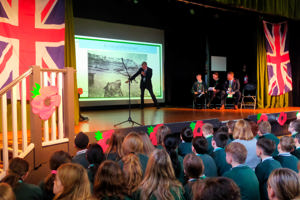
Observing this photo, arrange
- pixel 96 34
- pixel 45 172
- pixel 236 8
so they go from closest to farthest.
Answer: pixel 45 172 < pixel 236 8 < pixel 96 34

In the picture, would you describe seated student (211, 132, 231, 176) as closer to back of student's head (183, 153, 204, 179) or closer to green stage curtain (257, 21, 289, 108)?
back of student's head (183, 153, 204, 179)

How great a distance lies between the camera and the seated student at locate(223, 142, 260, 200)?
2.11m

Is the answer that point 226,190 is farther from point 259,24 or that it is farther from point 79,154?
point 259,24

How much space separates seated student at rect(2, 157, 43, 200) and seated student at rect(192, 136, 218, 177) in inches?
53.3

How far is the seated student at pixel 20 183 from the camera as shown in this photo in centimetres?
181

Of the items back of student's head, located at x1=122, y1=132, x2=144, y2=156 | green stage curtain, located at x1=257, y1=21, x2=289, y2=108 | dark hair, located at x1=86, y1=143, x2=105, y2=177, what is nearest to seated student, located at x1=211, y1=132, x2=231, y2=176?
back of student's head, located at x1=122, y1=132, x2=144, y2=156

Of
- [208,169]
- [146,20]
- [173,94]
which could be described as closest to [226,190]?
[208,169]

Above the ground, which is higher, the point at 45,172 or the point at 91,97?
the point at 91,97

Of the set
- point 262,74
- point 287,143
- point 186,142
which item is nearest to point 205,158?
point 287,143

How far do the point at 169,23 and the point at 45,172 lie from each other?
7.19 meters

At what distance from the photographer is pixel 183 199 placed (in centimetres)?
Answer: 188

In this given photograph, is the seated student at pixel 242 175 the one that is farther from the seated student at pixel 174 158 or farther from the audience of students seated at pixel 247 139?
the audience of students seated at pixel 247 139

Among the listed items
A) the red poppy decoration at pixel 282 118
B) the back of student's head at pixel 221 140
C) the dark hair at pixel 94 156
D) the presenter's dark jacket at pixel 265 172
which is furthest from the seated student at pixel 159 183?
the red poppy decoration at pixel 282 118

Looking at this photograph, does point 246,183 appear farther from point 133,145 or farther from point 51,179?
point 51,179
